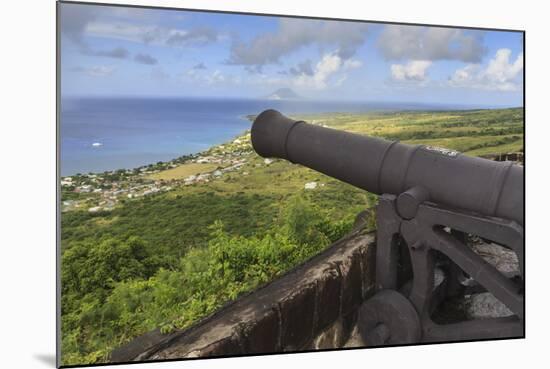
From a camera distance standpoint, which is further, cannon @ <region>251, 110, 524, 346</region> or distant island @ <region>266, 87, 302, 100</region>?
distant island @ <region>266, 87, 302, 100</region>

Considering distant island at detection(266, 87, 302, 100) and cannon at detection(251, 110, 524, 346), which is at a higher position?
distant island at detection(266, 87, 302, 100)

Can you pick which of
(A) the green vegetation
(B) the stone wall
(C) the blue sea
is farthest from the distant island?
(B) the stone wall

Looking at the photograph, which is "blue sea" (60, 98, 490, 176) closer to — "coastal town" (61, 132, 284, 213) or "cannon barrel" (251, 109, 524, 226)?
"coastal town" (61, 132, 284, 213)

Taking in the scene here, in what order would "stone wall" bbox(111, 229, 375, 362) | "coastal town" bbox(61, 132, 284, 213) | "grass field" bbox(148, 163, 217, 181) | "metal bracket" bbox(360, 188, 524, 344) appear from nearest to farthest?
"stone wall" bbox(111, 229, 375, 362)
"metal bracket" bbox(360, 188, 524, 344)
"coastal town" bbox(61, 132, 284, 213)
"grass field" bbox(148, 163, 217, 181)

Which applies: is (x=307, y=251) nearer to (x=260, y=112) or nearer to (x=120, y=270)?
(x=260, y=112)

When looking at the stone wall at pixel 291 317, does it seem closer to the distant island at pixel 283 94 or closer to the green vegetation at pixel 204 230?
the green vegetation at pixel 204 230

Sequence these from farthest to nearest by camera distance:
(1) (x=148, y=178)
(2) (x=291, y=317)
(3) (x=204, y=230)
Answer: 1. (3) (x=204, y=230)
2. (1) (x=148, y=178)
3. (2) (x=291, y=317)

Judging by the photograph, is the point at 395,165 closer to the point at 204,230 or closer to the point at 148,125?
the point at 204,230

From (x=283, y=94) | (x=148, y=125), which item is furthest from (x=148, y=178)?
(x=283, y=94)

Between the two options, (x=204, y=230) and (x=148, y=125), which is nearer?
(x=148, y=125)
